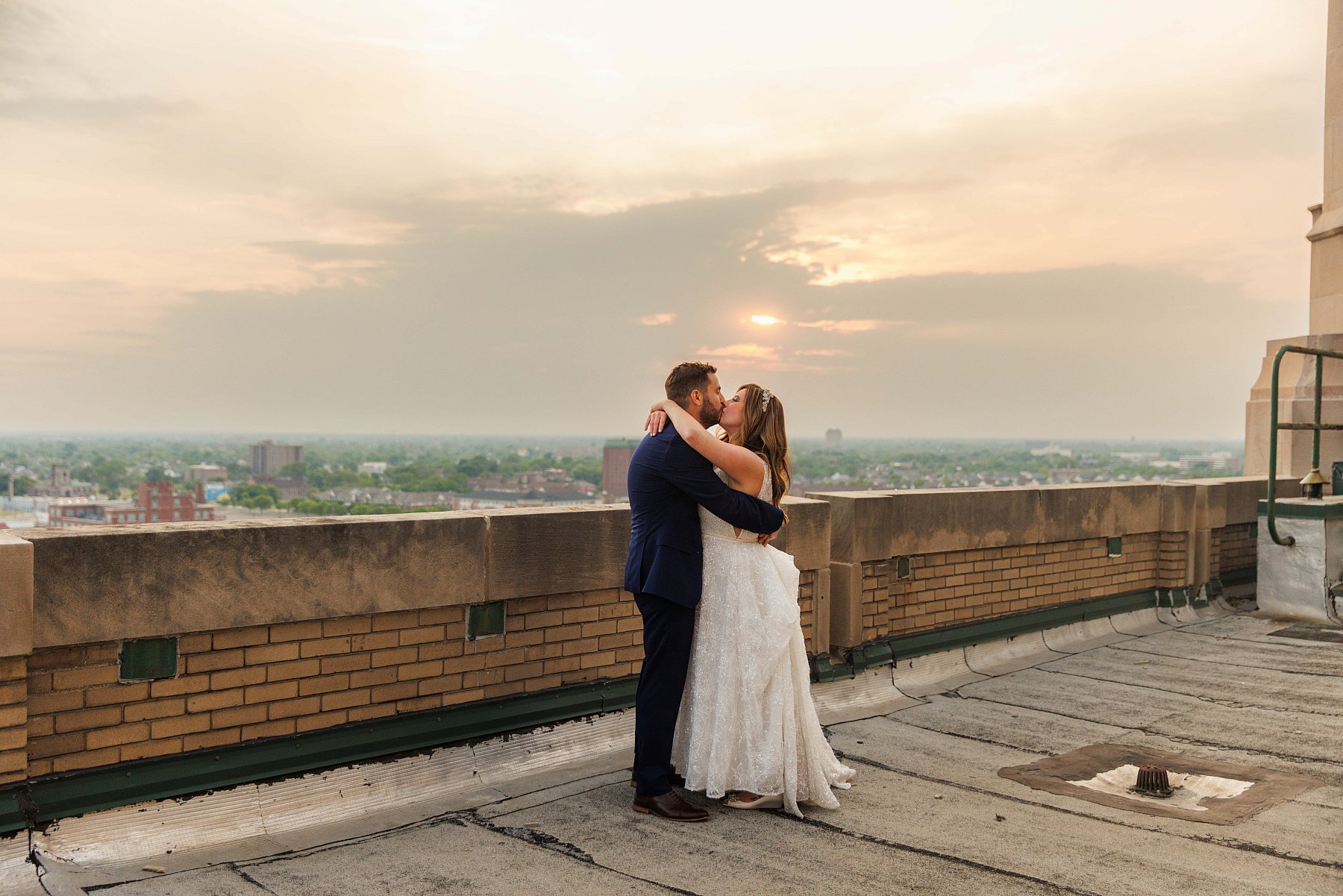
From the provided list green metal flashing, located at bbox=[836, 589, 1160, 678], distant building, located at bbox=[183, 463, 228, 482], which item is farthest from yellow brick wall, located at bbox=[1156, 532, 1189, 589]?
distant building, located at bbox=[183, 463, 228, 482]

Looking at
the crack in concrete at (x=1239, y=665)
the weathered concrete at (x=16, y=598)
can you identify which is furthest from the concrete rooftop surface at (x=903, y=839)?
the crack in concrete at (x=1239, y=665)

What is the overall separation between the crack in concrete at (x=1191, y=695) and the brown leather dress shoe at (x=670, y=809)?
4.25 metres

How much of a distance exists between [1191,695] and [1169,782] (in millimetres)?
2197

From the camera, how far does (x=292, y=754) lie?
4531 millimetres

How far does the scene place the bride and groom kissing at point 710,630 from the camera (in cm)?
458

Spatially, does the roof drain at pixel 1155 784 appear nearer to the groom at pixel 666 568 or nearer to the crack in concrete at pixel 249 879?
the groom at pixel 666 568

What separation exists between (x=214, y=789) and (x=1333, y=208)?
1563 centimetres

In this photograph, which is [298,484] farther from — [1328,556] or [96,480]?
[1328,556]

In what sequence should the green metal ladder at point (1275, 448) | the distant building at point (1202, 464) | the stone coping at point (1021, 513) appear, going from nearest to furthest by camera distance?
the stone coping at point (1021, 513) < the green metal ladder at point (1275, 448) < the distant building at point (1202, 464)

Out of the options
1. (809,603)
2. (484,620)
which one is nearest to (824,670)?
(809,603)

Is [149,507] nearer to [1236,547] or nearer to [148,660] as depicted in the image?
[1236,547]

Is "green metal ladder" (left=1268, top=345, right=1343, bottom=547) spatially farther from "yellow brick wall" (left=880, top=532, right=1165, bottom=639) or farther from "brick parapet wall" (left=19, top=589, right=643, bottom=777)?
"brick parapet wall" (left=19, top=589, right=643, bottom=777)

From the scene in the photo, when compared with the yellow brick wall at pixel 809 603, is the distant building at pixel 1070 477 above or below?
above

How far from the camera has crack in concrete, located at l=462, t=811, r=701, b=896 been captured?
149 inches
